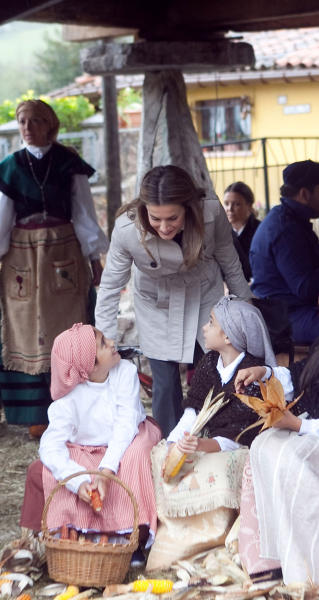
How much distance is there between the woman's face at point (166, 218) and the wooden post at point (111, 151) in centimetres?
645

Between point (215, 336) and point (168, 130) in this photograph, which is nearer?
point (215, 336)

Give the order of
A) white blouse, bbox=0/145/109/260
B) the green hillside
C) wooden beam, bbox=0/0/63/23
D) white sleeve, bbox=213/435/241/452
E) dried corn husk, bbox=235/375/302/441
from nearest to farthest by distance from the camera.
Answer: dried corn husk, bbox=235/375/302/441 → white sleeve, bbox=213/435/241/452 → wooden beam, bbox=0/0/63/23 → white blouse, bbox=0/145/109/260 → the green hillside

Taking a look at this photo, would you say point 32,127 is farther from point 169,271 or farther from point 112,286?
point 169,271

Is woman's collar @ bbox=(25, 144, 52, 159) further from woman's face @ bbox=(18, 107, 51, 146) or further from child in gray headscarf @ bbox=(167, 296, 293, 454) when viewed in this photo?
child in gray headscarf @ bbox=(167, 296, 293, 454)

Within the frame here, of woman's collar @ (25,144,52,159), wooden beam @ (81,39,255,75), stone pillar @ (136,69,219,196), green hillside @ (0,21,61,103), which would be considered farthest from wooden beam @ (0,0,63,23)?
green hillside @ (0,21,61,103)

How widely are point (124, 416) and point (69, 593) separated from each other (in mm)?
831

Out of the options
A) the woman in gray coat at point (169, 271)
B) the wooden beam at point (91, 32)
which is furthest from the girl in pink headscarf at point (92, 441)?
the wooden beam at point (91, 32)

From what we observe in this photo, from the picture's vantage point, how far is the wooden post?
11.0 m

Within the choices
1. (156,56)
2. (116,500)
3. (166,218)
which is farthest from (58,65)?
(116,500)

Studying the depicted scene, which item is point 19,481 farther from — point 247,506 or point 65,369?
point 247,506

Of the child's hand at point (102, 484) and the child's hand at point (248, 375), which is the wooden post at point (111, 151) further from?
the child's hand at point (102, 484)

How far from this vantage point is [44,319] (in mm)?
6004

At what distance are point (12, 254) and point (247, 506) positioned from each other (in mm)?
2785

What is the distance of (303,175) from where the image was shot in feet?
19.1
